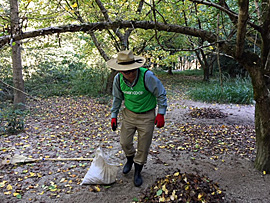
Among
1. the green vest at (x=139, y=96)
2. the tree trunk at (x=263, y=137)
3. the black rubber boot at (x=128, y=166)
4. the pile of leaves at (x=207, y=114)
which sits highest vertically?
the green vest at (x=139, y=96)

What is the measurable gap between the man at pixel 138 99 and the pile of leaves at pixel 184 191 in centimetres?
36

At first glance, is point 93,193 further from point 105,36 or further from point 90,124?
point 105,36

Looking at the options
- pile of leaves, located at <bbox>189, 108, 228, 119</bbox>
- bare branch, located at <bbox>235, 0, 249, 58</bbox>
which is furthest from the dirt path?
pile of leaves, located at <bbox>189, 108, 228, 119</bbox>

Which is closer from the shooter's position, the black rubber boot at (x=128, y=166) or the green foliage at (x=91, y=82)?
the black rubber boot at (x=128, y=166)

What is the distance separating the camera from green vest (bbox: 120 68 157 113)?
2.94m

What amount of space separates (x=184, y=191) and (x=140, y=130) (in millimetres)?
959

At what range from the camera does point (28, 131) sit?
18.7 ft

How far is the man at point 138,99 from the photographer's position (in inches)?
114

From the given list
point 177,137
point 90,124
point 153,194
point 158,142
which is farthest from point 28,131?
point 153,194

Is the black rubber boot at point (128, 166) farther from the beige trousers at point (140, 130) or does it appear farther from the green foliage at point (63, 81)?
the green foliage at point (63, 81)

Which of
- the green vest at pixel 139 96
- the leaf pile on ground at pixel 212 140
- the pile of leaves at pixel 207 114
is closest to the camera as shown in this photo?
the green vest at pixel 139 96

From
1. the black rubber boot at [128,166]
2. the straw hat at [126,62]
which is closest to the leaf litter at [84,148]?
the black rubber boot at [128,166]

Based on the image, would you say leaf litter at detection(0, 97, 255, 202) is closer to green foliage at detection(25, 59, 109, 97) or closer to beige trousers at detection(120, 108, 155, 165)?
beige trousers at detection(120, 108, 155, 165)

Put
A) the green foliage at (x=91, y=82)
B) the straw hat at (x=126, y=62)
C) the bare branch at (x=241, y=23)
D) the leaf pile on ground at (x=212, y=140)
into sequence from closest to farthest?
1. the bare branch at (x=241, y=23)
2. the straw hat at (x=126, y=62)
3. the leaf pile on ground at (x=212, y=140)
4. the green foliage at (x=91, y=82)
